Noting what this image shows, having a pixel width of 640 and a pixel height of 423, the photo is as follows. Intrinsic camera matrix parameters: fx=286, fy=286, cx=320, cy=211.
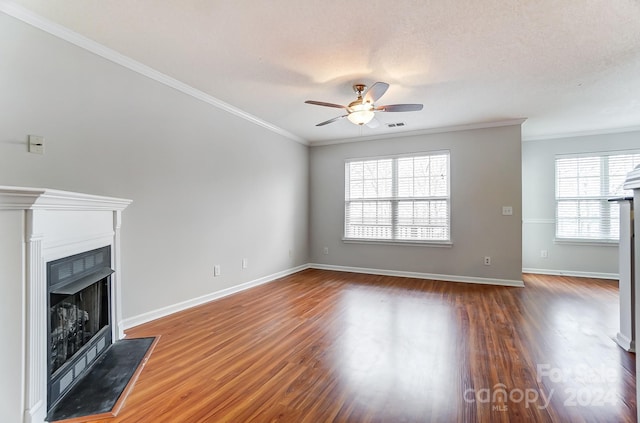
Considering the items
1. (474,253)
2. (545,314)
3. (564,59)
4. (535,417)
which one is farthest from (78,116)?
(474,253)

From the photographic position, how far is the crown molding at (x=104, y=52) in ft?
6.71

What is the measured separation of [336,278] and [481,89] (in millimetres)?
3474

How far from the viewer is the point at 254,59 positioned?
2682 mm

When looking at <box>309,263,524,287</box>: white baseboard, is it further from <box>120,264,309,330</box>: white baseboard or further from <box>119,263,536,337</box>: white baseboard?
<box>120,264,309,330</box>: white baseboard

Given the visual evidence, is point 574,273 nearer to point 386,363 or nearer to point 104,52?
point 386,363

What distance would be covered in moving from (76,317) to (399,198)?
468 centimetres

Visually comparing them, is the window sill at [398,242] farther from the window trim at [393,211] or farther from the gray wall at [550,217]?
the gray wall at [550,217]

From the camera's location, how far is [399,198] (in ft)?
17.4

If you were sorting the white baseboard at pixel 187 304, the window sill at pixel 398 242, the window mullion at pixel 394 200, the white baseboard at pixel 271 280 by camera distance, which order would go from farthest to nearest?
the window mullion at pixel 394 200
the window sill at pixel 398 242
the white baseboard at pixel 271 280
the white baseboard at pixel 187 304

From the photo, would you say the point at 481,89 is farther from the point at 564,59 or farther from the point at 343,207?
the point at 343,207

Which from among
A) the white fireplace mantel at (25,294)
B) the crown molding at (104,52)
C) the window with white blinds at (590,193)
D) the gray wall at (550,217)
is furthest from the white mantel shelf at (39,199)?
the window with white blinds at (590,193)

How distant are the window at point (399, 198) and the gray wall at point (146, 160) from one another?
1.76 metres

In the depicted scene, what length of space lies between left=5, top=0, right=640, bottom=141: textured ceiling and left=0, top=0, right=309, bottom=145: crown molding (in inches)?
2.8

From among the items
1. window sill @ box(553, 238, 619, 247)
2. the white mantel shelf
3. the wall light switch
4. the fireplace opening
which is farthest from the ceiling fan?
window sill @ box(553, 238, 619, 247)
